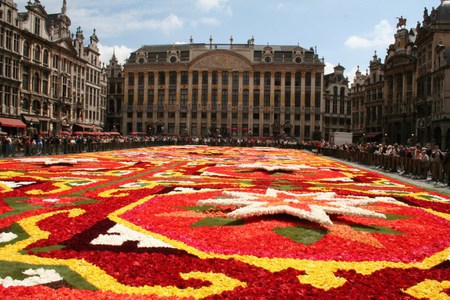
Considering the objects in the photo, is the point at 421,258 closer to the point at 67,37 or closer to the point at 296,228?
the point at 296,228

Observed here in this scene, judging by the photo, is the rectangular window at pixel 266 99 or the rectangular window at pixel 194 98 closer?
the rectangular window at pixel 266 99

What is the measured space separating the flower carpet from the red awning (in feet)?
118

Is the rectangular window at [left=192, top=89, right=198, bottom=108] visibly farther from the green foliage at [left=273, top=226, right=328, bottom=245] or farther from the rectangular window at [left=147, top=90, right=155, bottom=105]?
the green foliage at [left=273, top=226, right=328, bottom=245]

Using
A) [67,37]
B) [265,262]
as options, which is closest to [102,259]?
[265,262]

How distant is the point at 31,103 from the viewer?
4881 cm

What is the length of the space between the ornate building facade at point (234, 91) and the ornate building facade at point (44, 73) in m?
14.3

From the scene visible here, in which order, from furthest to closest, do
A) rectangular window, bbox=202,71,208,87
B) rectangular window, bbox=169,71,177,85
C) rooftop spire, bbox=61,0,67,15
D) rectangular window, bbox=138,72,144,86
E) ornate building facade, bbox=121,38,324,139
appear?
rectangular window, bbox=138,72,144,86, rectangular window, bbox=169,71,177,85, rectangular window, bbox=202,71,208,87, ornate building facade, bbox=121,38,324,139, rooftop spire, bbox=61,0,67,15

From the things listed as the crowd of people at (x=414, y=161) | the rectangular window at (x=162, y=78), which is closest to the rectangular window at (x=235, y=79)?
the rectangular window at (x=162, y=78)

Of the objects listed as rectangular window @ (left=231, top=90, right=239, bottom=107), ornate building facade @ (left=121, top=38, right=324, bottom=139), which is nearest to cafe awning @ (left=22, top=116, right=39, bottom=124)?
ornate building facade @ (left=121, top=38, right=324, bottom=139)

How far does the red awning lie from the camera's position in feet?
136

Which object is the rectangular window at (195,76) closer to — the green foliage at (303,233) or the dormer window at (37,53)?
the dormer window at (37,53)

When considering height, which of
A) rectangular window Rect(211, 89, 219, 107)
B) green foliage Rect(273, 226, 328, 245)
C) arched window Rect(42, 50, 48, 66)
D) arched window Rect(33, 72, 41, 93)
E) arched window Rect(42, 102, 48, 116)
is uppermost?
arched window Rect(42, 50, 48, 66)

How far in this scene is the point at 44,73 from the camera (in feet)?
170

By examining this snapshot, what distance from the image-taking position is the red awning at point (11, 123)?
41406 mm
